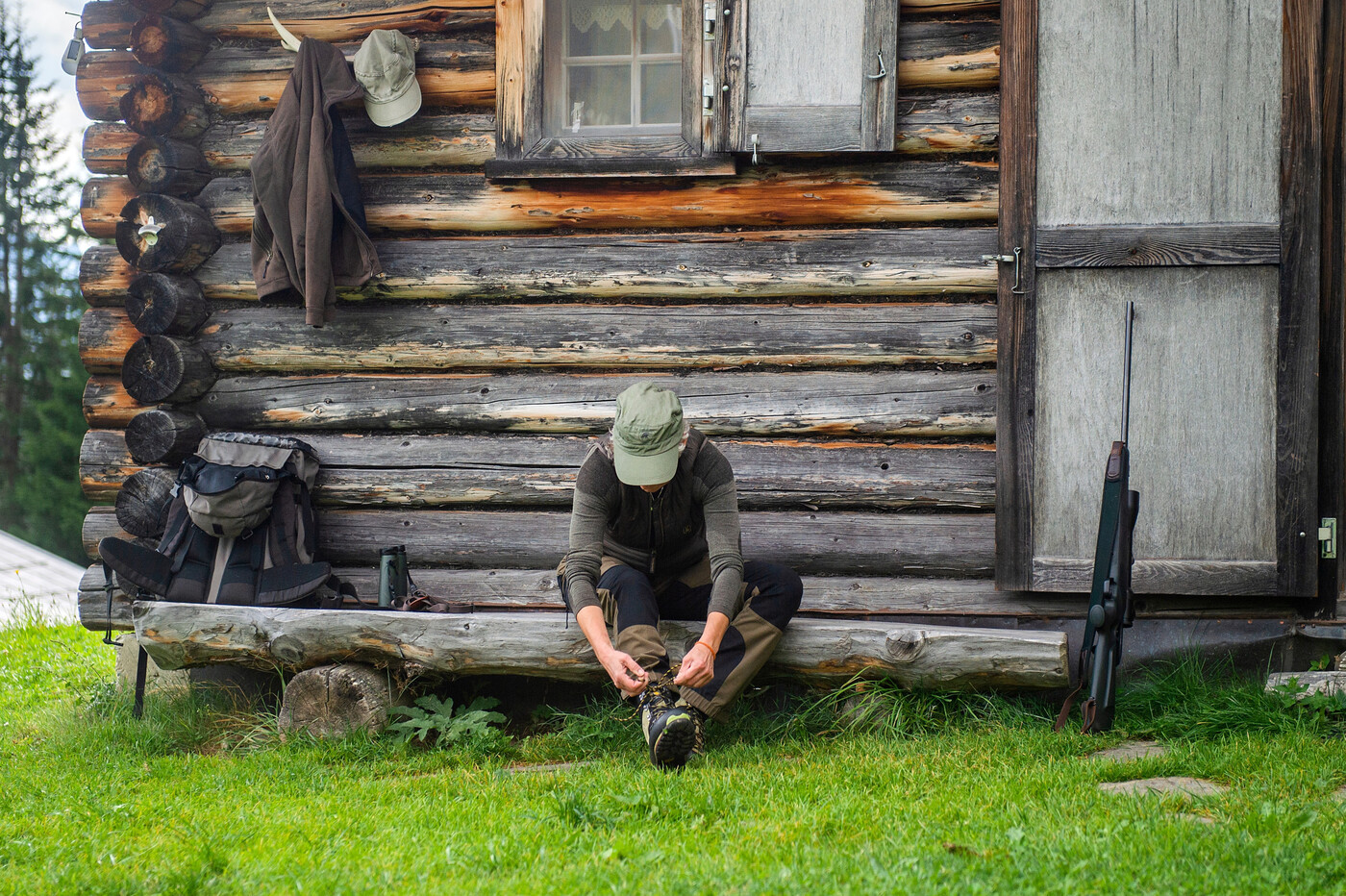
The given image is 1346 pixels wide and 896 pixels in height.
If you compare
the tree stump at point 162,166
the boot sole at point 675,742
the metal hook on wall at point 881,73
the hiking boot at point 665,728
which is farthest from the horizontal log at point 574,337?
the boot sole at point 675,742

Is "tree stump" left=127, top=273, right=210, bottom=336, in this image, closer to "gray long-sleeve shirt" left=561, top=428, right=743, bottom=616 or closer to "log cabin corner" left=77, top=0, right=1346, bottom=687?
"log cabin corner" left=77, top=0, right=1346, bottom=687

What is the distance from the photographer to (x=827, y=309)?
471 cm

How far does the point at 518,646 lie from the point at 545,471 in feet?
3.12

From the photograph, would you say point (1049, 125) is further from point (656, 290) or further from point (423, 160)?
point (423, 160)

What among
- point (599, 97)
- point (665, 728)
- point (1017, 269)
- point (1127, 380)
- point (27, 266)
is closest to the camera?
point (665, 728)

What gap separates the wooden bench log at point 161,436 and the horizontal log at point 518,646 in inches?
31.7

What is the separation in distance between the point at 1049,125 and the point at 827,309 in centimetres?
120

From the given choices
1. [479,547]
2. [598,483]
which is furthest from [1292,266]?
[479,547]

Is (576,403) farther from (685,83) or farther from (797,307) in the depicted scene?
(685,83)

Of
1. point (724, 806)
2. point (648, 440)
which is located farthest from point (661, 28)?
point (724, 806)

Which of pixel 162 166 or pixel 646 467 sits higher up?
pixel 162 166

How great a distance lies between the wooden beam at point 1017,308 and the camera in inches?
175

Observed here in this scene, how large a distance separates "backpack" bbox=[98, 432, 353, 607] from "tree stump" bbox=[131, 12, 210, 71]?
1831mm

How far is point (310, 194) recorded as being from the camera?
4.62 m
